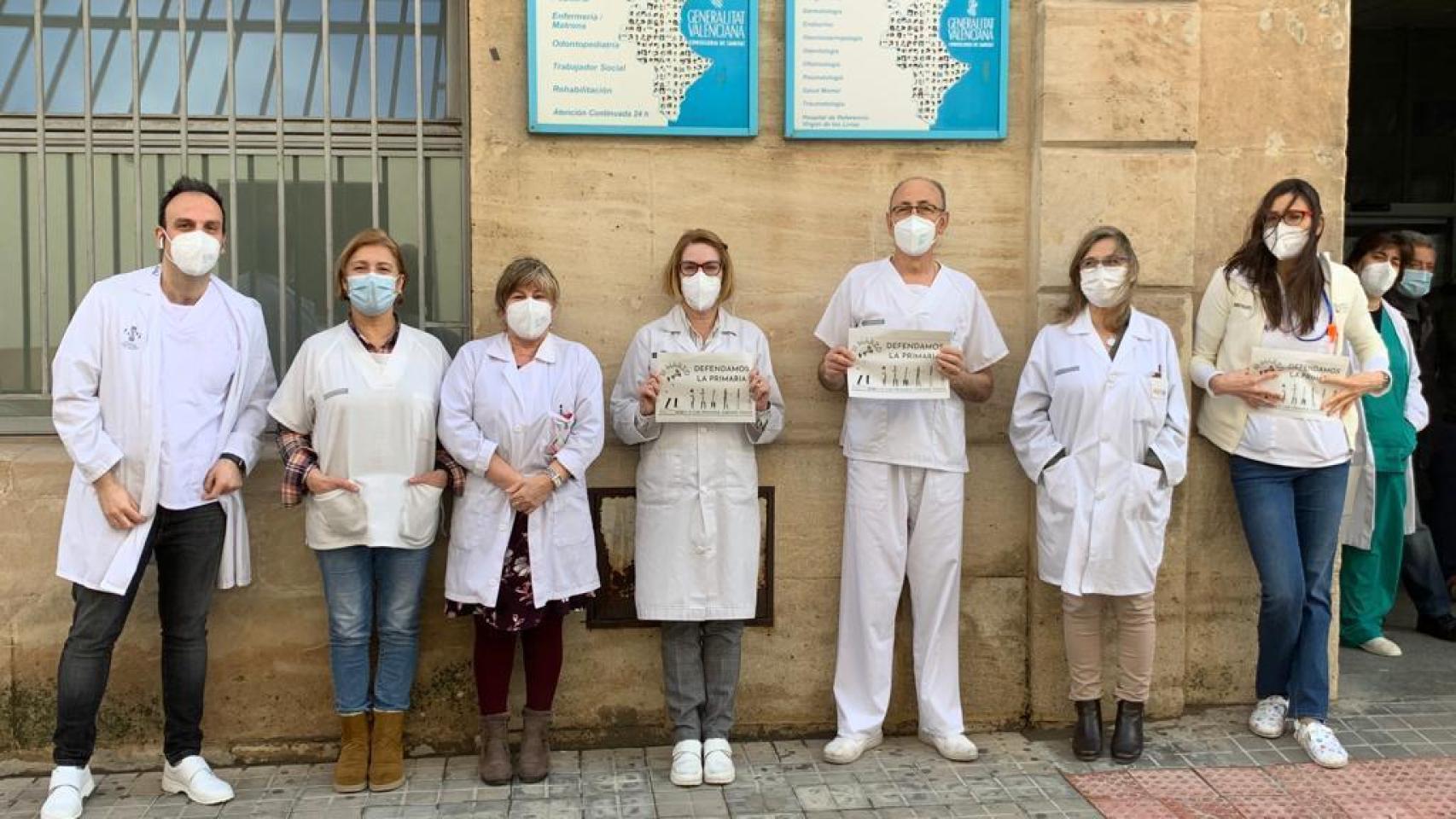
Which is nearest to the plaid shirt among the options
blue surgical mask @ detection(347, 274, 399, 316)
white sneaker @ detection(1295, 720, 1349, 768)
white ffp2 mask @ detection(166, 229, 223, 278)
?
blue surgical mask @ detection(347, 274, 399, 316)

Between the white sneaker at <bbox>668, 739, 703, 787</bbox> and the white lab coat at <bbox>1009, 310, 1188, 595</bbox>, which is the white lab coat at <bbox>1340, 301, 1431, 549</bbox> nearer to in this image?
the white lab coat at <bbox>1009, 310, 1188, 595</bbox>

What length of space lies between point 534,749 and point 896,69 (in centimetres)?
296

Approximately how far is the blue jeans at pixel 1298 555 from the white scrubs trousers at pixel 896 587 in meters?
1.17

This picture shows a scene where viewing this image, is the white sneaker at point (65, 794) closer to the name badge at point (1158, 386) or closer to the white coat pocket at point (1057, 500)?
the white coat pocket at point (1057, 500)

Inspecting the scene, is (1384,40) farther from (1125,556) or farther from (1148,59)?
(1125,556)

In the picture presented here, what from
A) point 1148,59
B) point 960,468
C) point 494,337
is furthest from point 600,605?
point 1148,59

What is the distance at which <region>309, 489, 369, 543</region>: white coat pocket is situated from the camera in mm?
4230

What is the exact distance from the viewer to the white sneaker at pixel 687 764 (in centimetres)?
445

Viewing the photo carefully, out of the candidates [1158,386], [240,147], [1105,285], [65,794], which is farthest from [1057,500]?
[65,794]

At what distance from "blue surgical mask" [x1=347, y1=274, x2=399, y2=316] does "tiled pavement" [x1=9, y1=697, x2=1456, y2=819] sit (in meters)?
1.73

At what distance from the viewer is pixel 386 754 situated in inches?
174

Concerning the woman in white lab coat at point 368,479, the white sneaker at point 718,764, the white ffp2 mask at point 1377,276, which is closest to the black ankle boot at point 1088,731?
the white sneaker at point 718,764

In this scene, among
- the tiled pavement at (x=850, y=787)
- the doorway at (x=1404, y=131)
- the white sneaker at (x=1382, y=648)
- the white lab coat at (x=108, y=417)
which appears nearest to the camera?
the white lab coat at (x=108, y=417)

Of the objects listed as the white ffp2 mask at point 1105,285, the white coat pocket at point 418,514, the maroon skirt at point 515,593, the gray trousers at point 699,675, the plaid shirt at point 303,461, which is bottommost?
the gray trousers at point 699,675
